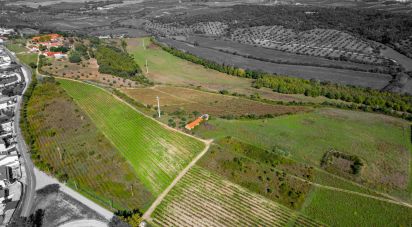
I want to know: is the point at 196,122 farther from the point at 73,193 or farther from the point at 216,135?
the point at 73,193

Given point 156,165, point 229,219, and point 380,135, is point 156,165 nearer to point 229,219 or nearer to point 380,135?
point 229,219

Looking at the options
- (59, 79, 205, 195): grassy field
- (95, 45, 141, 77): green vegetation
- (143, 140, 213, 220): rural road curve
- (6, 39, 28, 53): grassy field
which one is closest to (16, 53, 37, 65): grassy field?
(6, 39, 28, 53): grassy field

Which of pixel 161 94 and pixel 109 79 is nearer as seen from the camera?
pixel 161 94

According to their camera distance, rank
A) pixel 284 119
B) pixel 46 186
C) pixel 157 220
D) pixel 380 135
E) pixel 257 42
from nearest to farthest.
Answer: pixel 157 220
pixel 46 186
pixel 380 135
pixel 284 119
pixel 257 42

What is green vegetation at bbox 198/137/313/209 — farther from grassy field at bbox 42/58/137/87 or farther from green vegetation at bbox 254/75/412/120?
grassy field at bbox 42/58/137/87

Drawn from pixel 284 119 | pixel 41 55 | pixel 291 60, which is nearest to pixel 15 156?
pixel 284 119
